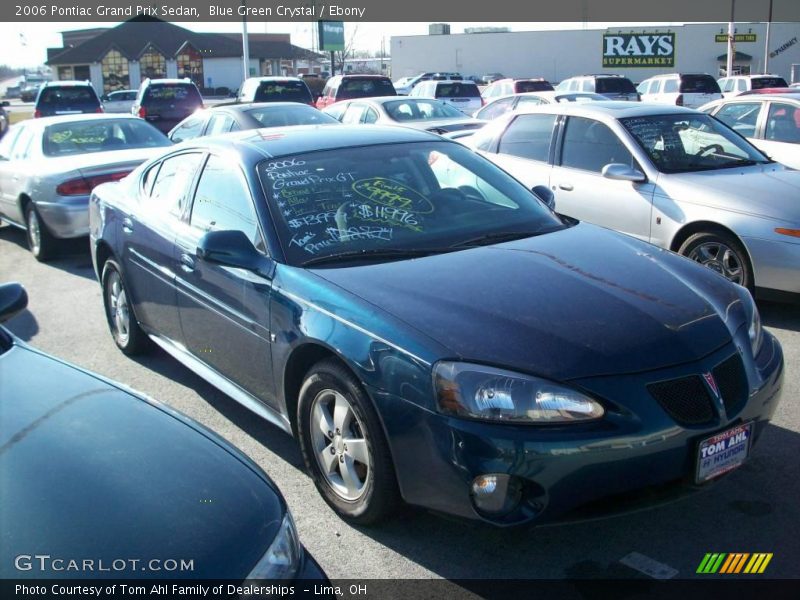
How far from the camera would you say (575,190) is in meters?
7.34

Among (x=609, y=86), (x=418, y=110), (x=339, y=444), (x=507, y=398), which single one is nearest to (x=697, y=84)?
(x=609, y=86)

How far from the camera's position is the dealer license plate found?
3.04 meters

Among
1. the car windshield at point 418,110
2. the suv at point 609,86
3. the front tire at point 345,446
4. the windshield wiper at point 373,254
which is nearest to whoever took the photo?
the front tire at point 345,446

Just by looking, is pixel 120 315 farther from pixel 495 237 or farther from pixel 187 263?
pixel 495 237

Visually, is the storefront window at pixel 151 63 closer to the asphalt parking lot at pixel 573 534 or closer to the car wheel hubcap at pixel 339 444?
the asphalt parking lot at pixel 573 534

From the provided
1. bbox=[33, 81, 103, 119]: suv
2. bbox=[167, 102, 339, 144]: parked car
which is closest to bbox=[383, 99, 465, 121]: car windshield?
bbox=[167, 102, 339, 144]: parked car

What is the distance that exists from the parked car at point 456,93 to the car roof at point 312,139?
19520mm

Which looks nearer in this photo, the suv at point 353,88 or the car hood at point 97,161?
the car hood at point 97,161

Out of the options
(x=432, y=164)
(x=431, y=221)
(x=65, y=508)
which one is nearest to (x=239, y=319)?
(x=431, y=221)

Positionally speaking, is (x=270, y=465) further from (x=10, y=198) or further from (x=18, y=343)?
(x=10, y=198)

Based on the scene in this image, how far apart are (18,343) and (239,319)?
110 centimetres

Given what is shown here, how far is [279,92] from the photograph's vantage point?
1994 centimetres

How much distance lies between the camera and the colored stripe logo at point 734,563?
10.3ft

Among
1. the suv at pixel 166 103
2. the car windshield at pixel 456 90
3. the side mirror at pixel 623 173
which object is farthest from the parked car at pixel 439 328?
the car windshield at pixel 456 90
